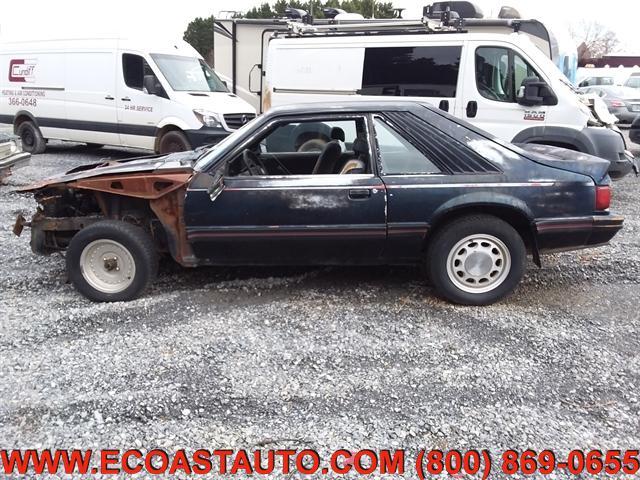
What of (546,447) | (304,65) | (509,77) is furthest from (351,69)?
(546,447)

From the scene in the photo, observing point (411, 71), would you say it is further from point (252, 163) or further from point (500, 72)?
point (252, 163)

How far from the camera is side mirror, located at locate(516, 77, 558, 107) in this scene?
6922 mm

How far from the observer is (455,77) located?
293 inches

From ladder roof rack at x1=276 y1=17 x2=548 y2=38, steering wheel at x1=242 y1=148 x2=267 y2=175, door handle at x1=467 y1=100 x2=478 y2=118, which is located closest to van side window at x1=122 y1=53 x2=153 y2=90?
ladder roof rack at x1=276 y1=17 x2=548 y2=38

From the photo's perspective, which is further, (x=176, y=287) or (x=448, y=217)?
(x=176, y=287)

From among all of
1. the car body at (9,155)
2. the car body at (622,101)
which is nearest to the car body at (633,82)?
the car body at (622,101)

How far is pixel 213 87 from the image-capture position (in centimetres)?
996

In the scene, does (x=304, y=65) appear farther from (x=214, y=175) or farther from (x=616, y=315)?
(x=616, y=315)

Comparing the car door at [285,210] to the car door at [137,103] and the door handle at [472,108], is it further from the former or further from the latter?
the car door at [137,103]

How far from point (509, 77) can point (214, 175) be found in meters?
4.96

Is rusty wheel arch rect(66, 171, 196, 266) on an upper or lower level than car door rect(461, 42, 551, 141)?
lower

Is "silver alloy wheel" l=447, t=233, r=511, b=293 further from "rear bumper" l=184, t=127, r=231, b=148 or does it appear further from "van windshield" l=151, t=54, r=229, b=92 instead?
"van windshield" l=151, t=54, r=229, b=92

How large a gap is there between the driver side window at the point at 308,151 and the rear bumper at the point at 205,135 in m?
3.76

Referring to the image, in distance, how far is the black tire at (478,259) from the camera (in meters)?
3.85
